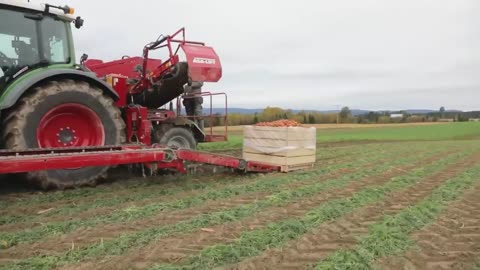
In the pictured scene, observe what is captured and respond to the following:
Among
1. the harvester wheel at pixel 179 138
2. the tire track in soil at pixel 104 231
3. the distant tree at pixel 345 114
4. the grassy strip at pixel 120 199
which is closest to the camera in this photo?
the tire track in soil at pixel 104 231

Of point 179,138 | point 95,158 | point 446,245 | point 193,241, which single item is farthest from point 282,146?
point 193,241

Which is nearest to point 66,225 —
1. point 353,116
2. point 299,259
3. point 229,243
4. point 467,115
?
point 229,243

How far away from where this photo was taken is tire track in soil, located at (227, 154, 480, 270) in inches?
135

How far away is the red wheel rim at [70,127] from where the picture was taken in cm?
576

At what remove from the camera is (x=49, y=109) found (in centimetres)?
562

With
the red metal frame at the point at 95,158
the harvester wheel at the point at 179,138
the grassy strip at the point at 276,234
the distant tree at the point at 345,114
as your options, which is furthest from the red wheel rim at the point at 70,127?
the distant tree at the point at 345,114

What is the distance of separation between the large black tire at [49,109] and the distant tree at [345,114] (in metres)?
52.5

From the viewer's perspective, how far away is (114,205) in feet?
17.4

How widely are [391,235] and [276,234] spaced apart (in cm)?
110

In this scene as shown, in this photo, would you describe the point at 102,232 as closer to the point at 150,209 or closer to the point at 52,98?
the point at 150,209

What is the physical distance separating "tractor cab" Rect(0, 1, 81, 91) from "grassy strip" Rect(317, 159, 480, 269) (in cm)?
466

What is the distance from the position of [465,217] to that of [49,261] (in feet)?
14.4

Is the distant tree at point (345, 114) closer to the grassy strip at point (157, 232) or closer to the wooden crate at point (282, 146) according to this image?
the wooden crate at point (282, 146)

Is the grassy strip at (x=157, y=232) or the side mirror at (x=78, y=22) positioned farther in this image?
the side mirror at (x=78, y=22)
